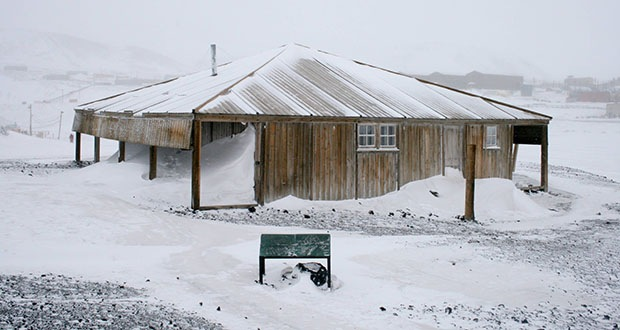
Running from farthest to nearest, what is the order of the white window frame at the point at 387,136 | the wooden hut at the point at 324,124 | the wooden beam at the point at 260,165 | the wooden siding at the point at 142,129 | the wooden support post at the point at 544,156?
1. the wooden support post at the point at 544,156
2. the white window frame at the point at 387,136
3. the wooden hut at the point at 324,124
4. the wooden beam at the point at 260,165
5. the wooden siding at the point at 142,129

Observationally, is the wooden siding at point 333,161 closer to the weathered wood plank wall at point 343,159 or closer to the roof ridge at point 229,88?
the weathered wood plank wall at point 343,159

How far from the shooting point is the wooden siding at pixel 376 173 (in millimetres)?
21016

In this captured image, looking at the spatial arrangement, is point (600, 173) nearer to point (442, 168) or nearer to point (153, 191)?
point (442, 168)

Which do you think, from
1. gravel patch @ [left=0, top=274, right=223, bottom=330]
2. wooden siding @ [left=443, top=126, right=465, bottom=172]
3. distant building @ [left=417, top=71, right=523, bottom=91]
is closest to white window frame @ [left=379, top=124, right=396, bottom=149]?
wooden siding @ [left=443, top=126, right=465, bottom=172]

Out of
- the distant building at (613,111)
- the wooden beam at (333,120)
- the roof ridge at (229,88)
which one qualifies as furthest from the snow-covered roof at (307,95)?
the distant building at (613,111)

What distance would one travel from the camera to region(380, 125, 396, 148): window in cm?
2166

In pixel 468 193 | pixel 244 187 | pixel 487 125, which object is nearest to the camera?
pixel 468 193

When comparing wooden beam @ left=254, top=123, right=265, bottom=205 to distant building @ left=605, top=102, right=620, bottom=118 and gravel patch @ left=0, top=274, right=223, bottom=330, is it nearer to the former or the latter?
gravel patch @ left=0, top=274, right=223, bottom=330

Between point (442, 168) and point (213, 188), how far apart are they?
9.03 metres

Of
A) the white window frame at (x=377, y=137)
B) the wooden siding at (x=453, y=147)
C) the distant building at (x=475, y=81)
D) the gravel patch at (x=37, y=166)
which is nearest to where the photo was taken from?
the white window frame at (x=377, y=137)

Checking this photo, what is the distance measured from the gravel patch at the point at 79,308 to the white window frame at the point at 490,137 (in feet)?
61.1

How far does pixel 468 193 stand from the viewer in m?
19.0

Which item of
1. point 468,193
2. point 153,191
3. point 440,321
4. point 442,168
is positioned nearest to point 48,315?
point 440,321

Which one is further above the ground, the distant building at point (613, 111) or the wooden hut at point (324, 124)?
the distant building at point (613, 111)
